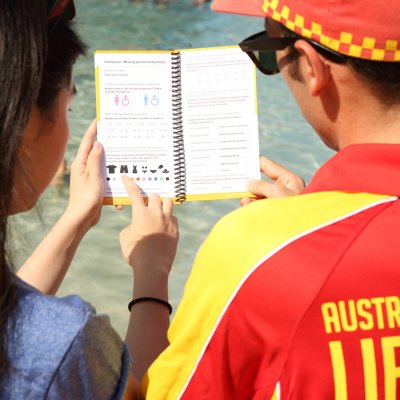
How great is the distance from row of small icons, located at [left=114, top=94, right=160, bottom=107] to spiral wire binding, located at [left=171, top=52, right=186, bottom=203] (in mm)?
57

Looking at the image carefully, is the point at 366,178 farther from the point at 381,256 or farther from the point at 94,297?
the point at 94,297

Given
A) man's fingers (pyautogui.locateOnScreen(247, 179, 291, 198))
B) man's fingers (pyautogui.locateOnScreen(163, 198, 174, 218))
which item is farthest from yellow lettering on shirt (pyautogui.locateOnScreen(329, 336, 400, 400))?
man's fingers (pyautogui.locateOnScreen(163, 198, 174, 218))

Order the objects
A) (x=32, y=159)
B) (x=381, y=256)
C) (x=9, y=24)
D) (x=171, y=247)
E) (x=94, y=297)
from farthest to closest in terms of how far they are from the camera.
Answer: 1. (x=94, y=297)
2. (x=171, y=247)
3. (x=32, y=159)
4. (x=381, y=256)
5. (x=9, y=24)

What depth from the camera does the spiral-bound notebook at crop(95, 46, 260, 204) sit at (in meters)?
2.23

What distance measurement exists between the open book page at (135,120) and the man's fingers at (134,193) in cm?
2

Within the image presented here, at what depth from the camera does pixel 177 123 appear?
227 cm

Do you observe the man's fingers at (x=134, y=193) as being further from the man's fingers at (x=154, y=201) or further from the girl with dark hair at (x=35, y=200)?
the girl with dark hair at (x=35, y=200)

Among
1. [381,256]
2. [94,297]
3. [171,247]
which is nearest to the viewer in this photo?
[381,256]

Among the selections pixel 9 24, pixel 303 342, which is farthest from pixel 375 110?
pixel 9 24

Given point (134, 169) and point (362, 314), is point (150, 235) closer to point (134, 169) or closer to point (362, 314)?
point (134, 169)

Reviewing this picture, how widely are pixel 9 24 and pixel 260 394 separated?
32.7 inches

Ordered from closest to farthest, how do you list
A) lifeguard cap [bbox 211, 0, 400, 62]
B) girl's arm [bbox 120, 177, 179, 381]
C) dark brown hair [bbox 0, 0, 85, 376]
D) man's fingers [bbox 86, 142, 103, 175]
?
dark brown hair [bbox 0, 0, 85, 376], lifeguard cap [bbox 211, 0, 400, 62], girl's arm [bbox 120, 177, 179, 381], man's fingers [bbox 86, 142, 103, 175]

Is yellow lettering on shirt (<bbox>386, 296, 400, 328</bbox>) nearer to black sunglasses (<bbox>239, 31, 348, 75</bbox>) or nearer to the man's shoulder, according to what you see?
the man's shoulder

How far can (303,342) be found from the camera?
135cm
